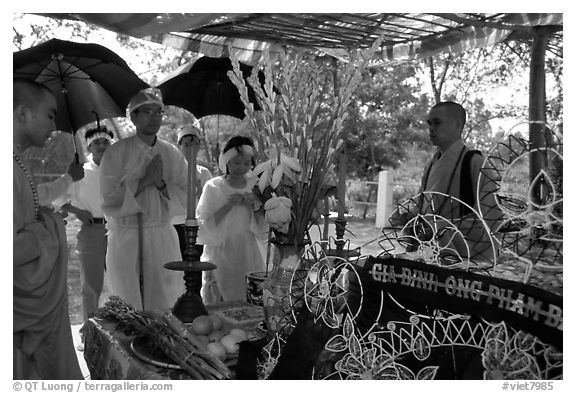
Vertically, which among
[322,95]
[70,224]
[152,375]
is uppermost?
[322,95]

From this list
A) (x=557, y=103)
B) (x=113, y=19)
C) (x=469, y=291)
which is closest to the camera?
(x=469, y=291)

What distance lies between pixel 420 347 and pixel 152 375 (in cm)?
65

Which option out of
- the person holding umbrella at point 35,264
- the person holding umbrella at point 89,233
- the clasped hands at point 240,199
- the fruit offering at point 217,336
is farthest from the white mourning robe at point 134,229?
the fruit offering at point 217,336

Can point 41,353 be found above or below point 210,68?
below

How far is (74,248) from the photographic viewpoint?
8664mm

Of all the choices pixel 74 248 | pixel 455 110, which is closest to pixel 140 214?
pixel 455 110

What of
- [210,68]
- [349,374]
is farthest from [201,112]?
[349,374]

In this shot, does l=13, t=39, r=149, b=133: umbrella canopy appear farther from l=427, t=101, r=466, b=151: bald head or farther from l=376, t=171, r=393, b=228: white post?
l=376, t=171, r=393, b=228: white post

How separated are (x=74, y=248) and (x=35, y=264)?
7413mm

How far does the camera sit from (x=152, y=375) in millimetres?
1272

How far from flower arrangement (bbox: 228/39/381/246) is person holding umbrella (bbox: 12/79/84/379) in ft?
2.52

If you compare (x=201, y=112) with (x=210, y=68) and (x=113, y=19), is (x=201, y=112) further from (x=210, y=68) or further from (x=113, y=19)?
(x=113, y=19)

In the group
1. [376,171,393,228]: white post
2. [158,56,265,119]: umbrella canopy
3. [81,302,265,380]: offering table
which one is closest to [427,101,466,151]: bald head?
[81,302,265,380]: offering table

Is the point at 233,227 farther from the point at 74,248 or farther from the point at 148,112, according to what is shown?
the point at 74,248
